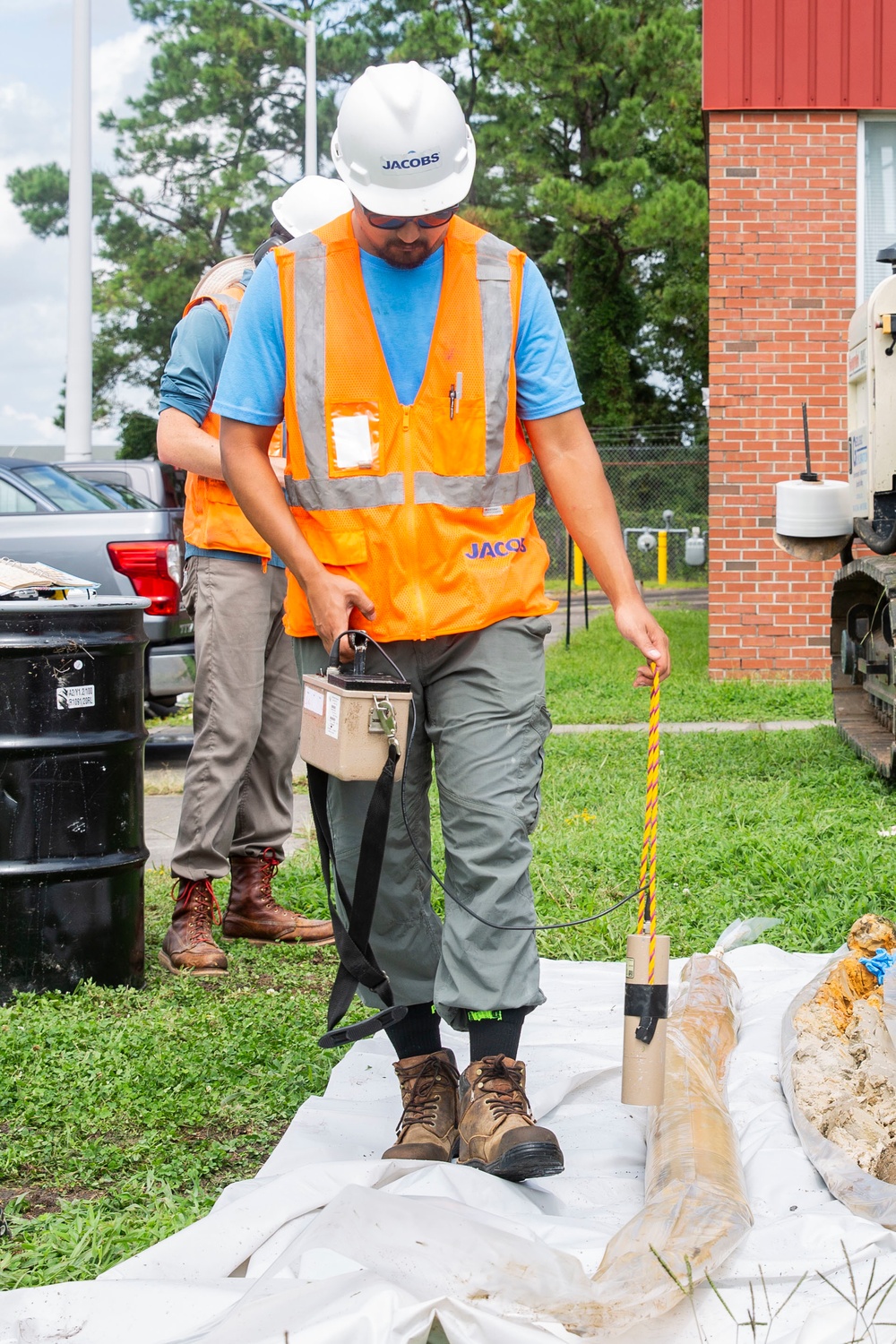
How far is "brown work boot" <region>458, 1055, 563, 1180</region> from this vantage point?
291 cm

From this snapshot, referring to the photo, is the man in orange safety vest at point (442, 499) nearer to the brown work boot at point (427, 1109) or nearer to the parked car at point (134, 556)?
the brown work boot at point (427, 1109)

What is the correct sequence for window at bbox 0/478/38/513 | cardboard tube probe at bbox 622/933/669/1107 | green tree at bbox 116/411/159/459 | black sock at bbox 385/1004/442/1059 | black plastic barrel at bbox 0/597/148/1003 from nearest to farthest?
cardboard tube probe at bbox 622/933/669/1107
black sock at bbox 385/1004/442/1059
black plastic barrel at bbox 0/597/148/1003
window at bbox 0/478/38/513
green tree at bbox 116/411/159/459

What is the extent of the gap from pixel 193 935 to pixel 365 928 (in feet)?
5.94

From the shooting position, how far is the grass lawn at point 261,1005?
3.15 m

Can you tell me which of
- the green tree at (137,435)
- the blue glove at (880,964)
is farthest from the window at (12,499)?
the green tree at (137,435)

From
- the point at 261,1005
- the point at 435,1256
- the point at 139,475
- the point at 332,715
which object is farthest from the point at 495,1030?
the point at 139,475

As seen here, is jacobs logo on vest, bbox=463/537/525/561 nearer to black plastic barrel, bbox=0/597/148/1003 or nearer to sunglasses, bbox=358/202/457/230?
sunglasses, bbox=358/202/457/230

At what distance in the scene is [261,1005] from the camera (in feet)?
14.2

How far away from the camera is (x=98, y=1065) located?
3.82 meters

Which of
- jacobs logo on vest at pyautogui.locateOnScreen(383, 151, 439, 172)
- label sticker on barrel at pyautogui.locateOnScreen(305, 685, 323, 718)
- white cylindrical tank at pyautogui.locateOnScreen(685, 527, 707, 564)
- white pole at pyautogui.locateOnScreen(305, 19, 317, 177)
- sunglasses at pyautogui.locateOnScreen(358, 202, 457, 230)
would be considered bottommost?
label sticker on barrel at pyautogui.locateOnScreen(305, 685, 323, 718)

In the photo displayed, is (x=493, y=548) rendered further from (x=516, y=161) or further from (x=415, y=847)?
(x=516, y=161)

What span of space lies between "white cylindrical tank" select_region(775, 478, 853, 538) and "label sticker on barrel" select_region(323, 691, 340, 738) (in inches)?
209

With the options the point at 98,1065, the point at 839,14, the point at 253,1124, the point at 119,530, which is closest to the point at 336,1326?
the point at 253,1124

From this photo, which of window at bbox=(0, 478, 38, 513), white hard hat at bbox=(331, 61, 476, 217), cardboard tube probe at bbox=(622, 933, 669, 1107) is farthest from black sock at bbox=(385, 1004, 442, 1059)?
window at bbox=(0, 478, 38, 513)
